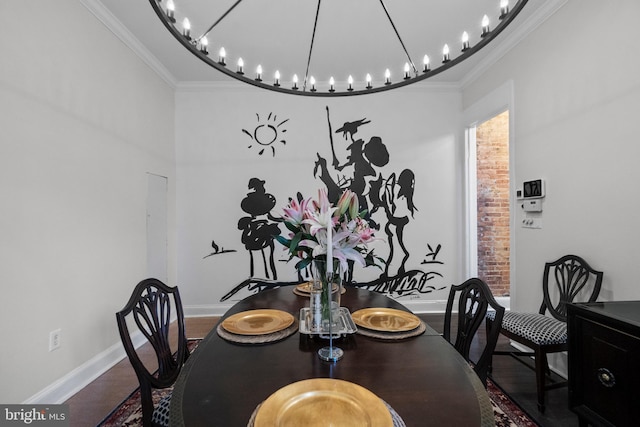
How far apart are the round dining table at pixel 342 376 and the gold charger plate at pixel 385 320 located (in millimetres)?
73

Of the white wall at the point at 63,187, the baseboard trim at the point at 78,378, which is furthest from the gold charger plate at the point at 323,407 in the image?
the baseboard trim at the point at 78,378

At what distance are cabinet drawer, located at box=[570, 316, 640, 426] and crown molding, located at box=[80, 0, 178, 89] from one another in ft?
12.4

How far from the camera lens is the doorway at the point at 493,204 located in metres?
3.93

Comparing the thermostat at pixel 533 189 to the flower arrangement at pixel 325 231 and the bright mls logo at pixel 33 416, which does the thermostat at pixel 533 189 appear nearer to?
the flower arrangement at pixel 325 231

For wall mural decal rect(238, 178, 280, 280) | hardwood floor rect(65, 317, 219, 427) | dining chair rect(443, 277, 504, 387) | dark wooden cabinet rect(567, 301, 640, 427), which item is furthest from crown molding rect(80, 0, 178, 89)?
dark wooden cabinet rect(567, 301, 640, 427)

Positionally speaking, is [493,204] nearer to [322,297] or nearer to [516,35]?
[516,35]

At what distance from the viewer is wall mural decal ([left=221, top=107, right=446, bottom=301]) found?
3652 millimetres

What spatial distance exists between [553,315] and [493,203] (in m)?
2.09

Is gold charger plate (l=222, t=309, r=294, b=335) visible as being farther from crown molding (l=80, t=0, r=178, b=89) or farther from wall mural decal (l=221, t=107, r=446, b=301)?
crown molding (l=80, t=0, r=178, b=89)

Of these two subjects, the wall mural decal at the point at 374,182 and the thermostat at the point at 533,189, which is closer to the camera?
the thermostat at the point at 533,189

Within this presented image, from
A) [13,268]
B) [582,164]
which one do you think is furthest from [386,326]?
[13,268]

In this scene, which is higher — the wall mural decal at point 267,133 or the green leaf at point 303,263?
the wall mural decal at point 267,133

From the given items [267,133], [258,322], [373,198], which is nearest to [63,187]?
[258,322]

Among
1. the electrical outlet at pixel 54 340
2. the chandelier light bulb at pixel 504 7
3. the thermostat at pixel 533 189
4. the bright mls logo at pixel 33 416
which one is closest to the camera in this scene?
the chandelier light bulb at pixel 504 7
